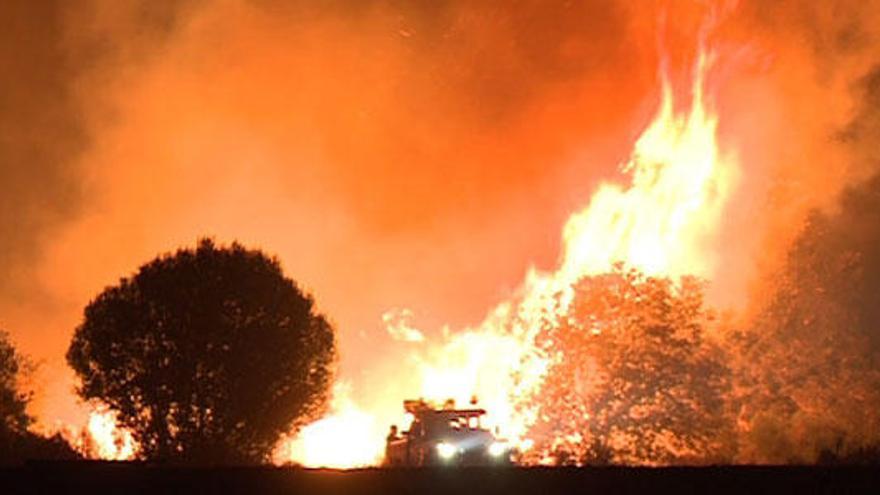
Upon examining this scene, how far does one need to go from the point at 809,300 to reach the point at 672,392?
61.4 ft

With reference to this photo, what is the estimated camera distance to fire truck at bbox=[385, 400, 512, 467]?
40.1 m

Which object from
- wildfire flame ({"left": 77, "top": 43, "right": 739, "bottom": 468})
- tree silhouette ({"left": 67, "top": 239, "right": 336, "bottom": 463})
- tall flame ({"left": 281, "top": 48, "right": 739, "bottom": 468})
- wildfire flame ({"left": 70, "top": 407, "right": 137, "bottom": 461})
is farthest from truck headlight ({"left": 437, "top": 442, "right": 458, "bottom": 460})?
tall flame ({"left": 281, "top": 48, "right": 739, "bottom": 468})

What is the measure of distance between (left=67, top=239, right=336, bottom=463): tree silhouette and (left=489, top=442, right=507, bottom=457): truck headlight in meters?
12.7

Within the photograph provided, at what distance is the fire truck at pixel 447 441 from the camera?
40062mm

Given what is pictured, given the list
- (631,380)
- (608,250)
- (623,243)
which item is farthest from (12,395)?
(623,243)

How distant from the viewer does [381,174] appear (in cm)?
10362

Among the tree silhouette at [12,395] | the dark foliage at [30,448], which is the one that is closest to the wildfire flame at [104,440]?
the dark foliage at [30,448]

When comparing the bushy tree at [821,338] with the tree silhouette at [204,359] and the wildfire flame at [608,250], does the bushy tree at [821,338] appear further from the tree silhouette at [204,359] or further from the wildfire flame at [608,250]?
the tree silhouette at [204,359]

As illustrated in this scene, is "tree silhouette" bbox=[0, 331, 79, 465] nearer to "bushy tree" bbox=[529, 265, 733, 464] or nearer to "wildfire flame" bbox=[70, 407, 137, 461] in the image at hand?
"wildfire flame" bbox=[70, 407, 137, 461]

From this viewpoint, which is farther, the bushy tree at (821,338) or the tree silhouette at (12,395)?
the bushy tree at (821,338)

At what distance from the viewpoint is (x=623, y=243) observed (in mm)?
79438

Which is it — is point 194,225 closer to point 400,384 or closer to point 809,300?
point 400,384

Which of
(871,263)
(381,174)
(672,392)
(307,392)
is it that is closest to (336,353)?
(307,392)

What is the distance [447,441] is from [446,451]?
51cm
